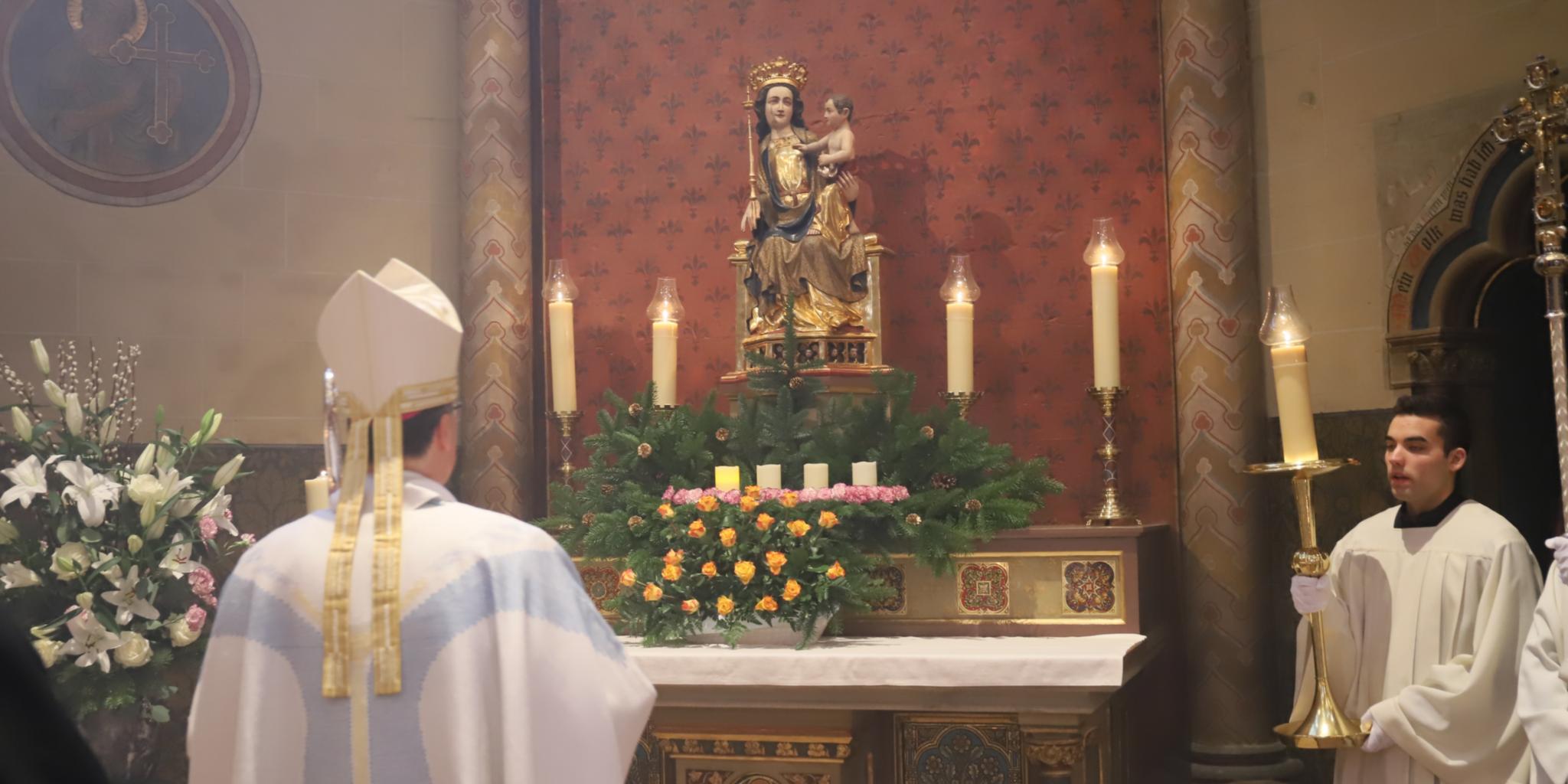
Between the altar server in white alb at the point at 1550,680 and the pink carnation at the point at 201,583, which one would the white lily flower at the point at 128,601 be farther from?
the altar server in white alb at the point at 1550,680

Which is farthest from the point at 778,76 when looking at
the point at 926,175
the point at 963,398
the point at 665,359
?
the point at 963,398

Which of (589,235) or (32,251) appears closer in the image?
(32,251)

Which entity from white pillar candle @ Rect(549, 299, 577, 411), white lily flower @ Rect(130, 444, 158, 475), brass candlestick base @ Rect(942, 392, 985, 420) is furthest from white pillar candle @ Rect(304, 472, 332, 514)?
brass candlestick base @ Rect(942, 392, 985, 420)

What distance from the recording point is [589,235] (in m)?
7.43

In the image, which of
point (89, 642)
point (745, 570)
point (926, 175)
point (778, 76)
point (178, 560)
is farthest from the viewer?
point (926, 175)

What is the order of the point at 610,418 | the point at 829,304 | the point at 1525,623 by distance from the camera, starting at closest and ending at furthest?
1. the point at 1525,623
2. the point at 610,418
3. the point at 829,304

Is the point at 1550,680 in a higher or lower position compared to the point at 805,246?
lower

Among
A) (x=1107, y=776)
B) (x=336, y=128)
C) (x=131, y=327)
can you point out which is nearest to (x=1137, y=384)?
(x=1107, y=776)

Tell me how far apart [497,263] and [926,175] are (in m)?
2.23

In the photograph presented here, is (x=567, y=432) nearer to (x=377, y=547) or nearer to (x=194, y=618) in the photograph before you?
(x=194, y=618)

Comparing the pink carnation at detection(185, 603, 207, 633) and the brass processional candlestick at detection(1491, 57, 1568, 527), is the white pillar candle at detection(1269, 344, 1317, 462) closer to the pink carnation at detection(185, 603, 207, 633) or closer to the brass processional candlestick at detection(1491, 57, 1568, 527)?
the brass processional candlestick at detection(1491, 57, 1568, 527)

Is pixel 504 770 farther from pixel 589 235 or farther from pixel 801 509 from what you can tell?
pixel 589 235

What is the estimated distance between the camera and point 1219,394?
6.15m

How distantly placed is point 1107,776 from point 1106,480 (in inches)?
47.7
